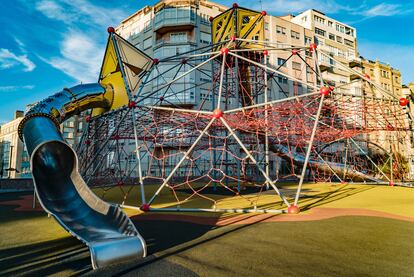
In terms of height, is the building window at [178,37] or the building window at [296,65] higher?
the building window at [178,37]

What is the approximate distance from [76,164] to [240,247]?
5.22 m

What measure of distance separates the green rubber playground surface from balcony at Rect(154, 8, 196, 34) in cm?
3831

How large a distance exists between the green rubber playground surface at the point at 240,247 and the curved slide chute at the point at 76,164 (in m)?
0.37

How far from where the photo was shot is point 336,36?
183 feet

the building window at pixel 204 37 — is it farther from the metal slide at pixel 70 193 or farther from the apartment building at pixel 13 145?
the apartment building at pixel 13 145

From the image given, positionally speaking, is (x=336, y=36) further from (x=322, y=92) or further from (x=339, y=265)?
(x=339, y=265)

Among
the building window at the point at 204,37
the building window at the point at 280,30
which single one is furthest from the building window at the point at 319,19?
the building window at the point at 204,37

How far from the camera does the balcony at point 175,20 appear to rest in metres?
41.3

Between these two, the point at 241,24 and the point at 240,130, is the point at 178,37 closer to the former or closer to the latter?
the point at 241,24

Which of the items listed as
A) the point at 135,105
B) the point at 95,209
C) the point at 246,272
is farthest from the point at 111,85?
the point at 246,272

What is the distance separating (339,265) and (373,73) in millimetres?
66729

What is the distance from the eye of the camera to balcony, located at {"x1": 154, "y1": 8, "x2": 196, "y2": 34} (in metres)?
41.3

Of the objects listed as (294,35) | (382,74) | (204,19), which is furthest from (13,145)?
(382,74)

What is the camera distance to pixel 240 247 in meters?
5.41
